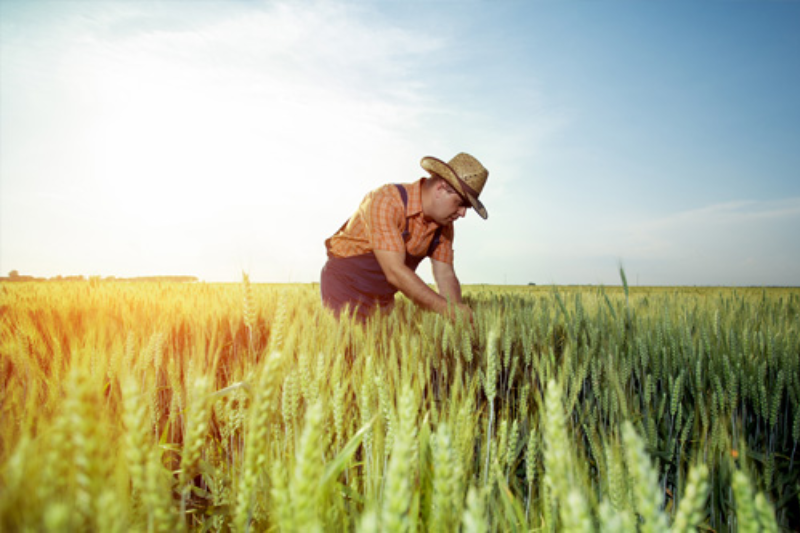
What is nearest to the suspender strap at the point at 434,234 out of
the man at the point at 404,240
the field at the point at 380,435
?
the man at the point at 404,240

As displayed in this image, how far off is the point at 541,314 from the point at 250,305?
1.69 meters

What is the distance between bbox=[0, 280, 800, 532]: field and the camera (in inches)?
18.4

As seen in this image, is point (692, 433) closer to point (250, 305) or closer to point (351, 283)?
point (250, 305)

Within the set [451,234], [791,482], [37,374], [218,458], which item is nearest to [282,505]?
[218,458]

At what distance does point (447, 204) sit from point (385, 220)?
526mm

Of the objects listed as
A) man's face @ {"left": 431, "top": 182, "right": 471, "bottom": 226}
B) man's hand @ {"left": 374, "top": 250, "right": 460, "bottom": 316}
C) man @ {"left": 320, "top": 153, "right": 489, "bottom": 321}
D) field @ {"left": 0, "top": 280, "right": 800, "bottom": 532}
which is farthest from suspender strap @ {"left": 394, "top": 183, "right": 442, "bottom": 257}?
field @ {"left": 0, "top": 280, "right": 800, "bottom": 532}

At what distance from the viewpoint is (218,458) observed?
1.25m

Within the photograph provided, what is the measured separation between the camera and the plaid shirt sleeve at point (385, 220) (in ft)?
11.7

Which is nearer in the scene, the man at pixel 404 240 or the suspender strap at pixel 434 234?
the man at pixel 404 240

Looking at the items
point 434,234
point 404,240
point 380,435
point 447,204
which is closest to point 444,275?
point 434,234

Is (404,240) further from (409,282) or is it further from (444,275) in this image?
(409,282)

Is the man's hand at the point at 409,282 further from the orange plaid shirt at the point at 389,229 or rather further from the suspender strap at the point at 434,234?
the suspender strap at the point at 434,234

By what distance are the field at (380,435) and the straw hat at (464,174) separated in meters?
1.46

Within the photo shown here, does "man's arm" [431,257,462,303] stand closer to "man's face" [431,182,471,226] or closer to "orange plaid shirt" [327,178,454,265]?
"orange plaid shirt" [327,178,454,265]
